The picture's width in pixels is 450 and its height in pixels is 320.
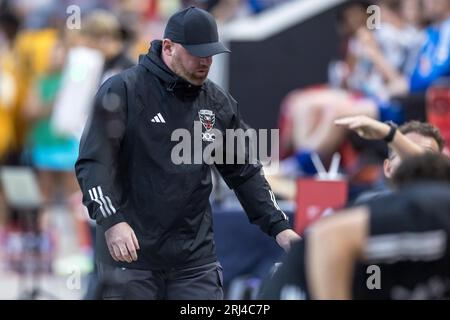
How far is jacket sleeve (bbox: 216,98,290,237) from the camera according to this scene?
21.5 ft

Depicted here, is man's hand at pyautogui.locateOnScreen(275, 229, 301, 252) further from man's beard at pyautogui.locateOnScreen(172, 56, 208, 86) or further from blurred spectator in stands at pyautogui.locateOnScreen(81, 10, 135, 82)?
blurred spectator in stands at pyautogui.locateOnScreen(81, 10, 135, 82)

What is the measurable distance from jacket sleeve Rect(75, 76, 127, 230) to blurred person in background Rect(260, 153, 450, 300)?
1.83 metres

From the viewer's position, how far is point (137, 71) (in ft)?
21.0

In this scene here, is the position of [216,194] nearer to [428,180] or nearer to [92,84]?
[92,84]

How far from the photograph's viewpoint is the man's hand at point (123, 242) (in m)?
5.98

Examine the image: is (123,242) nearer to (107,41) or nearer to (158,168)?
(158,168)

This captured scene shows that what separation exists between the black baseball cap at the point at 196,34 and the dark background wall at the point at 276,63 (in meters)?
7.75

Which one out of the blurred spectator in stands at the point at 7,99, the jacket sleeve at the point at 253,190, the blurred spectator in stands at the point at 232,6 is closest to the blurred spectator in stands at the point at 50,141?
the blurred spectator in stands at the point at 7,99

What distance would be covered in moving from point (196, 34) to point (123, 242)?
114 cm

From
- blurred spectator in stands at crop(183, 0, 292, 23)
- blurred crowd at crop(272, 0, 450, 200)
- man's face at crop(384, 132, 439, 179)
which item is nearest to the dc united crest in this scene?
man's face at crop(384, 132, 439, 179)

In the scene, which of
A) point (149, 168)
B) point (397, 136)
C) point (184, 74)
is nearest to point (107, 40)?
point (184, 74)

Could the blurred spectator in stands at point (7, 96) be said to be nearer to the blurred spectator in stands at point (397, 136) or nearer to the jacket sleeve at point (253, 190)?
the jacket sleeve at point (253, 190)

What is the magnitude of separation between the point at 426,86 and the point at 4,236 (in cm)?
444
